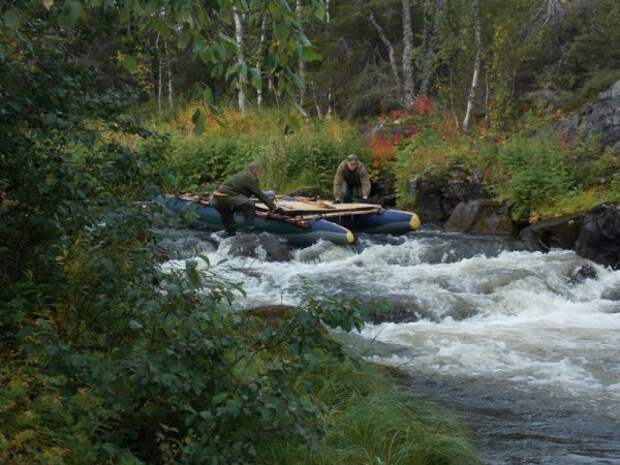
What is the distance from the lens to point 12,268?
4.37m

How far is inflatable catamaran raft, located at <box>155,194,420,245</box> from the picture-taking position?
13.8 m

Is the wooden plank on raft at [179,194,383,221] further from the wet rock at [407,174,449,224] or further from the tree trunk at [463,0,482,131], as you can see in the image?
the tree trunk at [463,0,482,131]

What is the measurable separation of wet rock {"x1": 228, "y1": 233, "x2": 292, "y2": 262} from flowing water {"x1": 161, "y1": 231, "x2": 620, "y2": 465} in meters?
0.07

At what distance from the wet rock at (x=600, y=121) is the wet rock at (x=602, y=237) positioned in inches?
115

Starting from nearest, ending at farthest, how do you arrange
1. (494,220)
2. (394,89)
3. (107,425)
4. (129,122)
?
1. (107,425)
2. (129,122)
3. (494,220)
4. (394,89)

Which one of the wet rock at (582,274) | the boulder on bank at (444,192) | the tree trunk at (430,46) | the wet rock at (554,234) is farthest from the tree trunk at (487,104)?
the wet rock at (582,274)

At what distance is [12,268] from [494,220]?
12.1m

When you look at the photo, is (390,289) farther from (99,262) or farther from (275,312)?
(99,262)

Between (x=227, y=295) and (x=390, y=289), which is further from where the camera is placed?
(x=390, y=289)

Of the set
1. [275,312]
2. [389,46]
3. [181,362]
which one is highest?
[389,46]

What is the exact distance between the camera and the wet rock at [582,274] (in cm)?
1157

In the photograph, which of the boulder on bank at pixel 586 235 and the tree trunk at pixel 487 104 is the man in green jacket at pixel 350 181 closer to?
the boulder on bank at pixel 586 235

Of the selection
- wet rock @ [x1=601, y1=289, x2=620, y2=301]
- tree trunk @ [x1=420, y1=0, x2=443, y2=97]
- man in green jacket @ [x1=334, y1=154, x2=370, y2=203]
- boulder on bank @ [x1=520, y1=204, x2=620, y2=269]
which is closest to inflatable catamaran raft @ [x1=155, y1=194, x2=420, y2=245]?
man in green jacket @ [x1=334, y1=154, x2=370, y2=203]

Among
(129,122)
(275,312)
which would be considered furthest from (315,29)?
(129,122)
